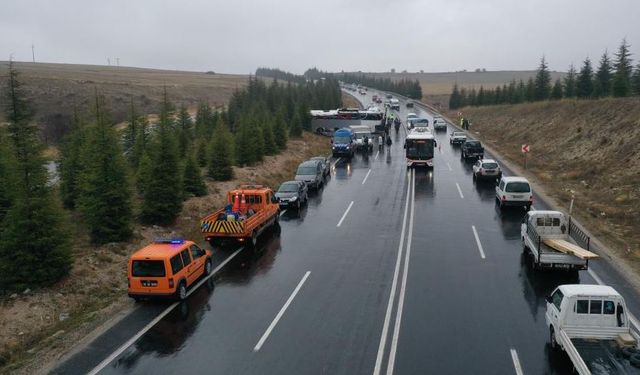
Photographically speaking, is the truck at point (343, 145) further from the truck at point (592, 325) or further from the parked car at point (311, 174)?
the truck at point (592, 325)

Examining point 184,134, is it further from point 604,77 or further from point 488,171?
point 604,77

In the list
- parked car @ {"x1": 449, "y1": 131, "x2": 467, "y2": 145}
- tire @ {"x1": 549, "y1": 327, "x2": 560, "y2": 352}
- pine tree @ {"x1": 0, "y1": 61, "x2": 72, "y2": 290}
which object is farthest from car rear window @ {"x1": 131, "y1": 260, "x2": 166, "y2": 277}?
parked car @ {"x1": 449, "y1": 131, "x2": 467, "y2": 145}

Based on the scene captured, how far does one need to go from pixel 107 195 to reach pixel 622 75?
58.2 meters

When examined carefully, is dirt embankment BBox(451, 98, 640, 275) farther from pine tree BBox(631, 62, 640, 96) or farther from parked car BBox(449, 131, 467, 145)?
pine tree BBox(631, 62, 640, 96)

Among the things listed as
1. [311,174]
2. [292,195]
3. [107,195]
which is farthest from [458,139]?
[107,195]

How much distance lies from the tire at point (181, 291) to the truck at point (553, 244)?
41.3 feet

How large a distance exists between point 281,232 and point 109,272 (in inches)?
351

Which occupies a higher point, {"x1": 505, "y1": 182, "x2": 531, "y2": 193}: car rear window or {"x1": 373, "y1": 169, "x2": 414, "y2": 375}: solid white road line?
{"x1": 505, "y1": 182, "x2": 531, "y2": 193}: car rear window

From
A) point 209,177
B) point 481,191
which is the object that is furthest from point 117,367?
point 481,191

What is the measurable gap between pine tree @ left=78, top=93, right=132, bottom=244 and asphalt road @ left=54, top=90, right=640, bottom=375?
15.1 feet

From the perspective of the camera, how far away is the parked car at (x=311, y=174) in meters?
35.7

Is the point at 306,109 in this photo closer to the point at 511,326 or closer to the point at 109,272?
the point at 109,272

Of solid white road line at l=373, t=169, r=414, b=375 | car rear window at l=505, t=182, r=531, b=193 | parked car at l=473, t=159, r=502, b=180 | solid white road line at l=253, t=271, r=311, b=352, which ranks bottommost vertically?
solid white road line at l=253, t=271, r=311, b=352

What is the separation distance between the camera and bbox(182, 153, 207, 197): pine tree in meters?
30.6
